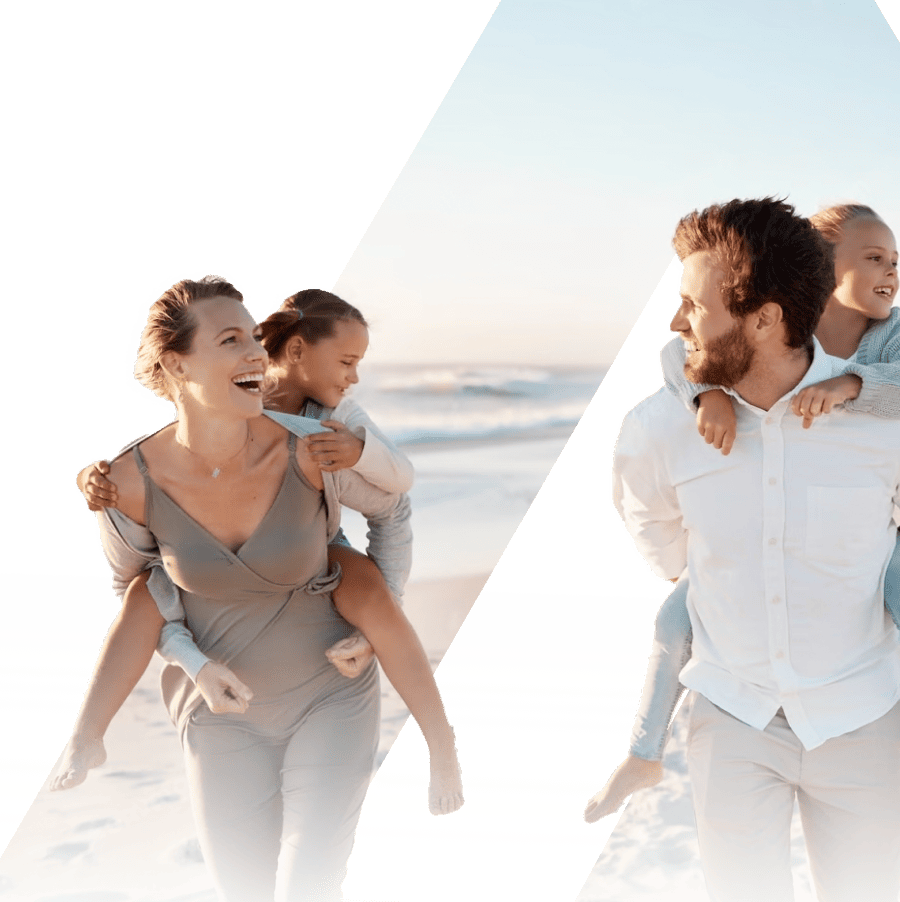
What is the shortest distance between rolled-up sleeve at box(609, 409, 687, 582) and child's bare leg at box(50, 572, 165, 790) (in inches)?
37.3

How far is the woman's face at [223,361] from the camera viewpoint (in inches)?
93.2

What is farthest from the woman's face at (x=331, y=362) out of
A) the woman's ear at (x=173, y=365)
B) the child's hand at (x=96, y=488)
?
the child's hand at (x=96, y=488)

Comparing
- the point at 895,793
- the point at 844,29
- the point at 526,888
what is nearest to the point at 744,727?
the point at 895,793

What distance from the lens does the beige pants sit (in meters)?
2.11

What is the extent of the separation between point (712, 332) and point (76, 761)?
154 cm

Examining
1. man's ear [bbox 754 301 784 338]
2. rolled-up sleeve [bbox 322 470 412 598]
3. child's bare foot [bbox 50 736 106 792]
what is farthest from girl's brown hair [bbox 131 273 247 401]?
man's ear [bbox 754 301 784 338]

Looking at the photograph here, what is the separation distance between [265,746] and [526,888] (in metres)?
0.93

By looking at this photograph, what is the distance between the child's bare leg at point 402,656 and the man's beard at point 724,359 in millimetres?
818

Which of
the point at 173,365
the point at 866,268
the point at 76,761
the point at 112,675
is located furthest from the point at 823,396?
the point at 76,761

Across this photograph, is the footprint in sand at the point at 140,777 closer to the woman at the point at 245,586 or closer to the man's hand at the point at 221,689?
the woman at the point at 245,586

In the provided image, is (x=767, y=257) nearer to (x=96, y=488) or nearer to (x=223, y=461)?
(x=223, y=461)

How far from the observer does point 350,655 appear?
253cm

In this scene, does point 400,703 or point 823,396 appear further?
point 400,703

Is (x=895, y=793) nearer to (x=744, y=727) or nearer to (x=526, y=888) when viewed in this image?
(x=744, y=727)
